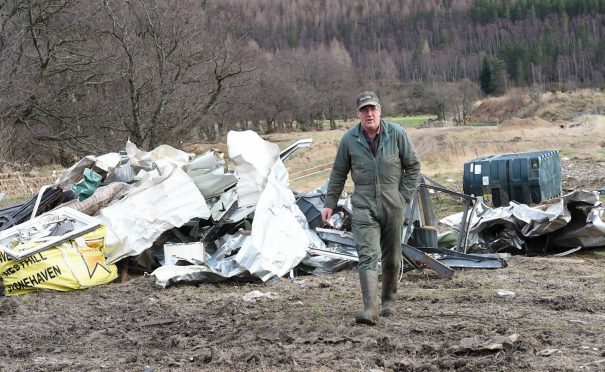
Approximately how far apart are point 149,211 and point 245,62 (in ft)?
83.2

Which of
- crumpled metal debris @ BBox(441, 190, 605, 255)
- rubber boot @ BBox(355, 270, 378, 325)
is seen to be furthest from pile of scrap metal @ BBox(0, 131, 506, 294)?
rubber boot @ BBox(355, 270, 378, 325)

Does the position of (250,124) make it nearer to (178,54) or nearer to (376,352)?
(178,54)

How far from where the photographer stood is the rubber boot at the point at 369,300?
5.43 meters

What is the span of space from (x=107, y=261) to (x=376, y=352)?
465cm

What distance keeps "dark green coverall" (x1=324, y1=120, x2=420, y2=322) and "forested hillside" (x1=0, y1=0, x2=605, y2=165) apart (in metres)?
19.8

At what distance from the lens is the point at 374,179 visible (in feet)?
18.5

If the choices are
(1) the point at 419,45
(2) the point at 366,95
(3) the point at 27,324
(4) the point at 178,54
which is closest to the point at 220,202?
(3) the point at 27,324

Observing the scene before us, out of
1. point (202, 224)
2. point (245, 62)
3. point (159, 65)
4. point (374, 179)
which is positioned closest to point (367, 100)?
point (374, 179)

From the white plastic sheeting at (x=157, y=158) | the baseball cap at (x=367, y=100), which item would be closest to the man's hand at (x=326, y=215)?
the baseball cap at (x=367, y=100)

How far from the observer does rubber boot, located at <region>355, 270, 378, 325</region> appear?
543 centimetres

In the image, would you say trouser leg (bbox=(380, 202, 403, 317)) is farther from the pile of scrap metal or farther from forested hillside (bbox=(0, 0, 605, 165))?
forested hillside (bbox=(0, 0, 605, 165))

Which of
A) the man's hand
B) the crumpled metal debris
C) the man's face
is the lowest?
the crumpled metal debris

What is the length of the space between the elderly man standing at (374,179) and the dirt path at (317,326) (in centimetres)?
56

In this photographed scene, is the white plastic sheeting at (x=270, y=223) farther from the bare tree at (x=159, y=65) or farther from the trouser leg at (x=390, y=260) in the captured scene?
the bare tree at (x=159, y=65)
